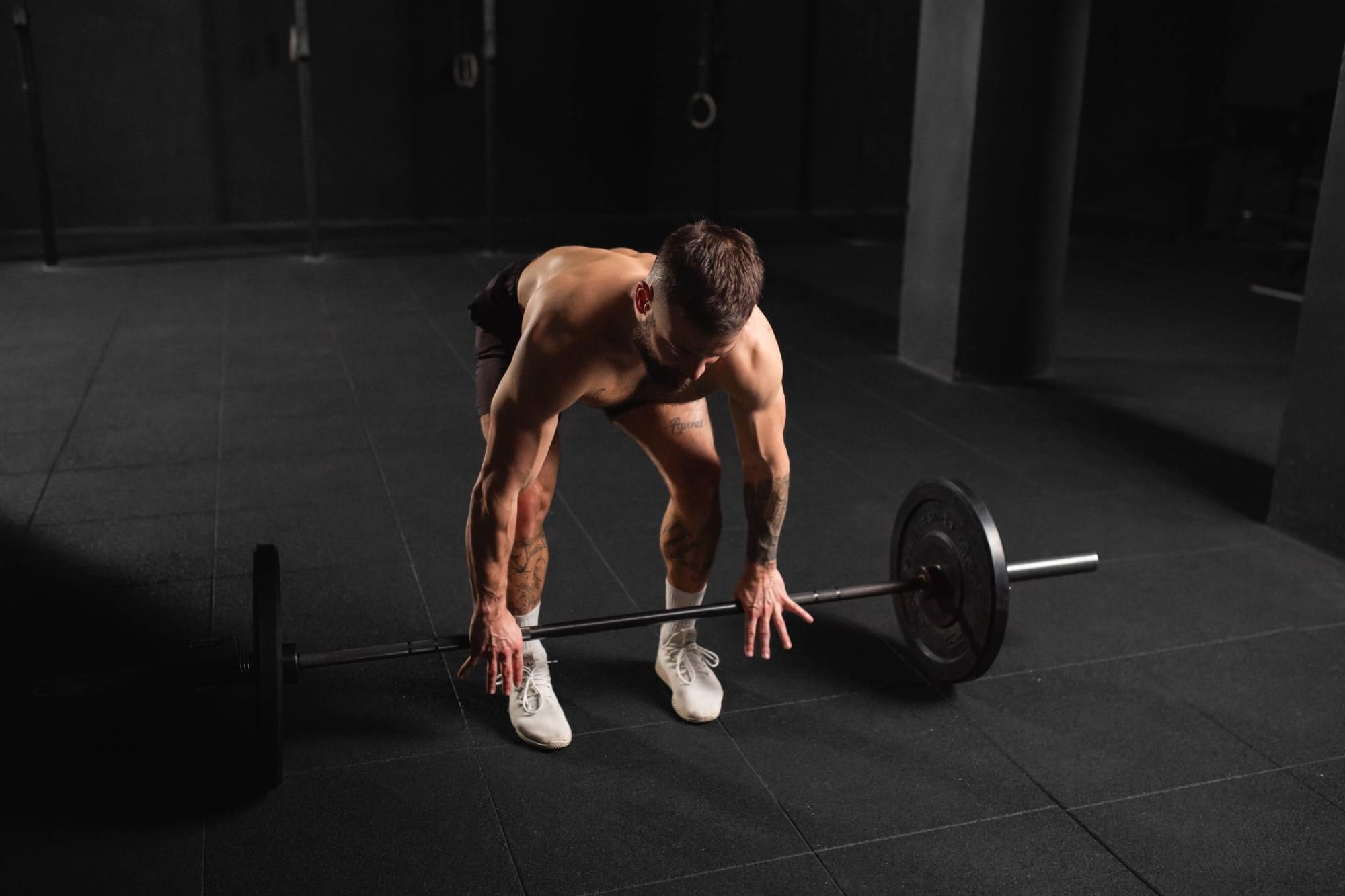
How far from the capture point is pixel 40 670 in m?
2.24

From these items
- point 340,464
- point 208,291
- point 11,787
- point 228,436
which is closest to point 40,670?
point 11,787

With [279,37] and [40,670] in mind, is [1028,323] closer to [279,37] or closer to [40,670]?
[40,670]

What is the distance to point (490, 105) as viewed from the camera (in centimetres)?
654

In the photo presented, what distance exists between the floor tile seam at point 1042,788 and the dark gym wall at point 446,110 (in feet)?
17.5

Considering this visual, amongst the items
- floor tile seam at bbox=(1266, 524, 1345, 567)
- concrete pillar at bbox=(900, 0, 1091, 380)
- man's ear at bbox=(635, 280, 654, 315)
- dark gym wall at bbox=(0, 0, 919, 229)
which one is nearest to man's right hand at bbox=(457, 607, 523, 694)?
man's ear at bbox=(635, 280, 654, 315)

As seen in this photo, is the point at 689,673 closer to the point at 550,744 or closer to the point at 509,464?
the point at 550,744

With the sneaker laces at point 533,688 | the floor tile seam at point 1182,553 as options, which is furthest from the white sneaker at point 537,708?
the floor tile seam at point 1182,553

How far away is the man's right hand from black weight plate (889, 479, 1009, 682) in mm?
804

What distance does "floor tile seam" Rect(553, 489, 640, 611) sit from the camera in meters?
2.63

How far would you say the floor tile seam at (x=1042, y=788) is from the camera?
1.74 m

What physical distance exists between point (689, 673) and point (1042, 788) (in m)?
0.64

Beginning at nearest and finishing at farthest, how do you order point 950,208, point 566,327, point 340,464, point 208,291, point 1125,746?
point 566,327 → point 1125,746 → point 340,464 → point 950,208 → point 208,291

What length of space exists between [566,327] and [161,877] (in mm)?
970

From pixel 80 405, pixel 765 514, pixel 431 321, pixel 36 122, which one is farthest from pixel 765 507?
pixel 36 122
